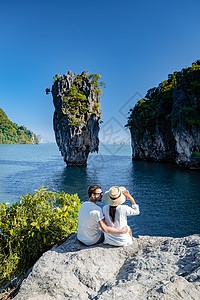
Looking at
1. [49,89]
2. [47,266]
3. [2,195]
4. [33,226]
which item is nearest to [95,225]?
[47,266]

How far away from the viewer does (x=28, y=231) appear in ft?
13.5

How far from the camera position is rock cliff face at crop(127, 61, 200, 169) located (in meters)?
30.8

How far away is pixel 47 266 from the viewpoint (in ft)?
10.3

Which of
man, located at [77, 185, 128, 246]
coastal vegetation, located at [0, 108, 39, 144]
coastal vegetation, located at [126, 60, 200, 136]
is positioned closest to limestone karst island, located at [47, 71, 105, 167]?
coastal vegetation, located at [126, 60, 200, 136]

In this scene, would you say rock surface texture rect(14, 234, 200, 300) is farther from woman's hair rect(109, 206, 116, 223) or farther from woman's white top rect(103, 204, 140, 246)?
woman's hair rect(109, 206, 116, 223)

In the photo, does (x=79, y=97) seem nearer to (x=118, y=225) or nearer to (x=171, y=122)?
(x=171, y=122)

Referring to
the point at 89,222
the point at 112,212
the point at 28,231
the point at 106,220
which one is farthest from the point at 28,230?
the point at 112,212

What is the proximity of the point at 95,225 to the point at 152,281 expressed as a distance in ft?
4.90

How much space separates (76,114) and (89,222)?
3513 cm

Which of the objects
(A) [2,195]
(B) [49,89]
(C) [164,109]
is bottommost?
(A) [2,195]

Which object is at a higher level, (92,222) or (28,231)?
(92,222)

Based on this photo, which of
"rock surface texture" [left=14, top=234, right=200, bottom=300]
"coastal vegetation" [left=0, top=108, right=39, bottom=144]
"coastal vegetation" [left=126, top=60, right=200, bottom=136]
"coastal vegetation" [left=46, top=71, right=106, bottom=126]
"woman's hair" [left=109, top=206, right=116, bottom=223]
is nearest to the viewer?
"rock surface texture" [left=14, top=234, right=200, bottom=300]

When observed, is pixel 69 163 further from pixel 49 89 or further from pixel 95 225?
pixel 95 225

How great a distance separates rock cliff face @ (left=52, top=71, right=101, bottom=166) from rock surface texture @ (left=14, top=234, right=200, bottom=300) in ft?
113
